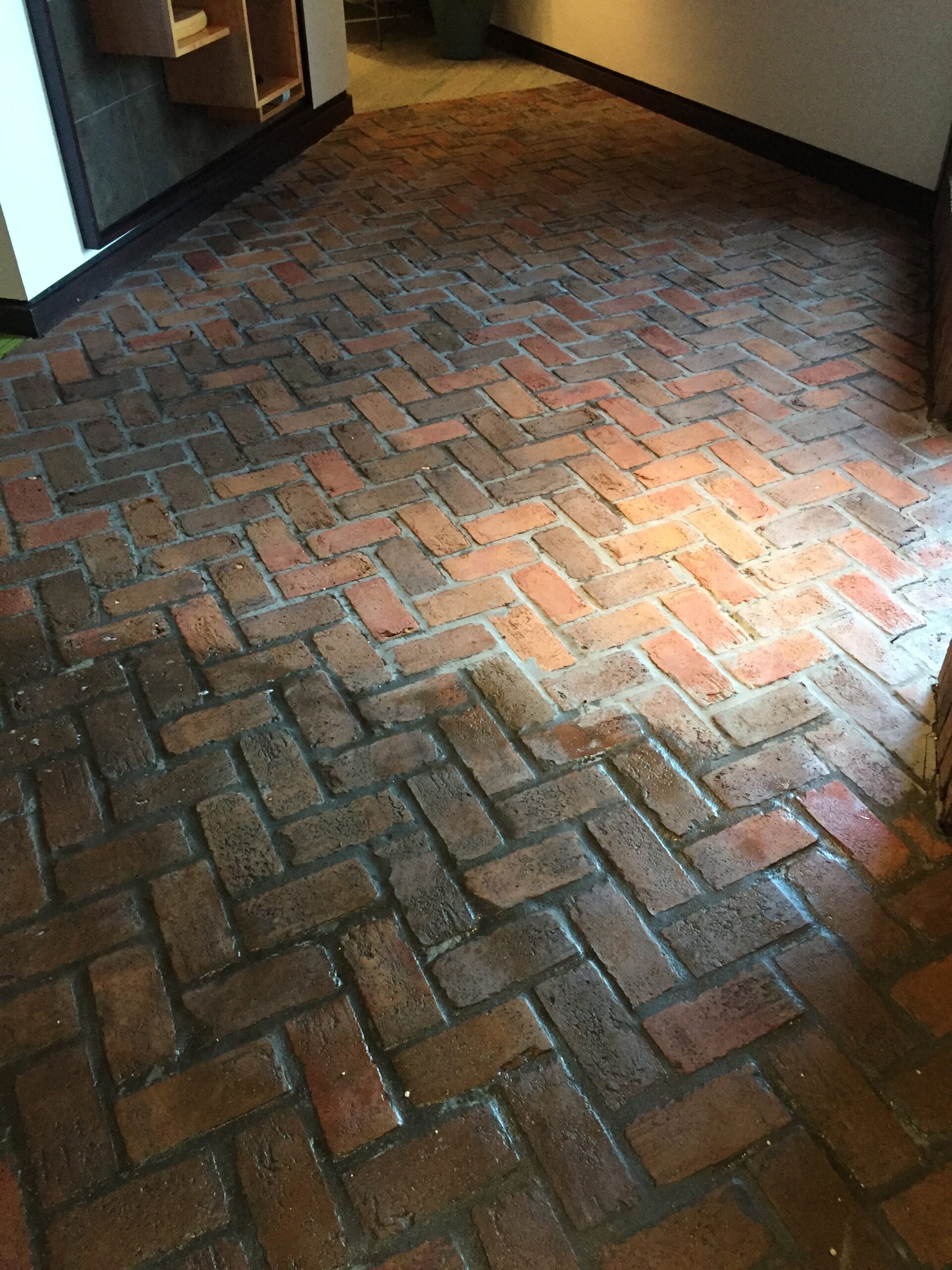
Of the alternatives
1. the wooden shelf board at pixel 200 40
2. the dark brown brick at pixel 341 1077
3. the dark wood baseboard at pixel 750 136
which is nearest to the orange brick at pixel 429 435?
the wooden shelf board at pixel 200 40

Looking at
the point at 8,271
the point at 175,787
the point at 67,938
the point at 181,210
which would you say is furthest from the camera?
the point at 181,210

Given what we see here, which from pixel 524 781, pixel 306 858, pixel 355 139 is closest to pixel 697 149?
pixel 355 139

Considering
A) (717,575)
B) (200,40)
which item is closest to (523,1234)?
(717,575)

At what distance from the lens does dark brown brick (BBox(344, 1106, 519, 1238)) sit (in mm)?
1361

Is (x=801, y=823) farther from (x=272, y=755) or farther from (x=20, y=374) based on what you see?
(x=20, y=374)

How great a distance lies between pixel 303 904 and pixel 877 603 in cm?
147

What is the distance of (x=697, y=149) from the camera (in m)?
4.78

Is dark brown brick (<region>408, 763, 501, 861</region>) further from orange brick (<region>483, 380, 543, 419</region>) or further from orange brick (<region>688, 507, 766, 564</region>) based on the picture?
orange brick (<region>483, 380, 543, 419</region>)

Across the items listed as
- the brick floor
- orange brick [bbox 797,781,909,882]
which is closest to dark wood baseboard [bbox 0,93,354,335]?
the brick floor

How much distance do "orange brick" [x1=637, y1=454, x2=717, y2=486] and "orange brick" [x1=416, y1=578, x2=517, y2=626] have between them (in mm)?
619

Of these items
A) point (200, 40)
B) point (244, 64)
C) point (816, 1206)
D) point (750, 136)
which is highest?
point (200, 40)

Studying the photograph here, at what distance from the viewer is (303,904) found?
1723 mm

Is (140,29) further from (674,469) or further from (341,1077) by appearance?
(341,1077)

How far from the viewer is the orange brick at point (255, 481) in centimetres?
268
